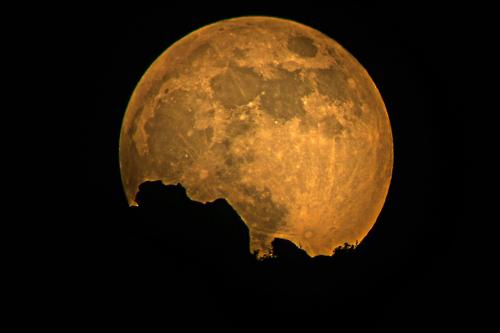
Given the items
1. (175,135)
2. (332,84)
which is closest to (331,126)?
(332,84)

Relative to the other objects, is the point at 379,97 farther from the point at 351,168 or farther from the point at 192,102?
the point at 192,102

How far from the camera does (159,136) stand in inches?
109

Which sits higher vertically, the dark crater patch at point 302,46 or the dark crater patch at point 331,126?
the dark crater patch at point 302,46

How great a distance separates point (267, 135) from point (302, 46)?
71cm

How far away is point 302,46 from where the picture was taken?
2.92 meters

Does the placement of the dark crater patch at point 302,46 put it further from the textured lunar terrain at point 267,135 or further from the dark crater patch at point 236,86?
the dark crater patch at point 236,86

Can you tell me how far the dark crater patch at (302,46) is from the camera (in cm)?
288

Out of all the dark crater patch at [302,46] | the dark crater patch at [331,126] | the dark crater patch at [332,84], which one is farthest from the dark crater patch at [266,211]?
the dark crater patch at [302,46]

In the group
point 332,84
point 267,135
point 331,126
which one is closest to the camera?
point 267,135

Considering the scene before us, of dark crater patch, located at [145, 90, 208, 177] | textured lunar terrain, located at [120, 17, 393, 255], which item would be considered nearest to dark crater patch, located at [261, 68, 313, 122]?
textured lunar terrain, located at [120, 17, 393, 255]

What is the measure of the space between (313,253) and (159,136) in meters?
1.19

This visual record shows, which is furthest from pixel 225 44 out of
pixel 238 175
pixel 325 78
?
pixel 238 175

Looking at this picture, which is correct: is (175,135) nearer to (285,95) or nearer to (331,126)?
(285,95)

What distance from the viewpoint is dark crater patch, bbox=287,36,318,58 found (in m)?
2.88
